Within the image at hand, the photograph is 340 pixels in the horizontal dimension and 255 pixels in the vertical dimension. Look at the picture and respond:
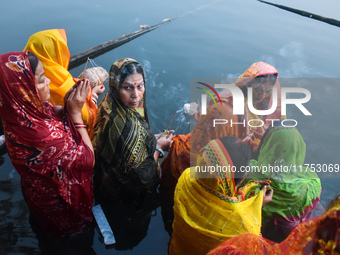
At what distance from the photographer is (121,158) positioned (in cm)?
194

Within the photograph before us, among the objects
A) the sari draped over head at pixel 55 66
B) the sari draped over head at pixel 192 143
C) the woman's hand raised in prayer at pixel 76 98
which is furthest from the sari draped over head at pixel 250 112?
the woman's hand raised in prayer at pixel 76 98

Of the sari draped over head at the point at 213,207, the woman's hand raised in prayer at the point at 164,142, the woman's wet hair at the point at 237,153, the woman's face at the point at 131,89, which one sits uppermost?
the woman's face at the point at 131,89

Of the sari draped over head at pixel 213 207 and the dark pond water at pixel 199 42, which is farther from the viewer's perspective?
the dark pond water at pixel 199 42

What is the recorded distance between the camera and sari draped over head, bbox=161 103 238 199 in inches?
85.5

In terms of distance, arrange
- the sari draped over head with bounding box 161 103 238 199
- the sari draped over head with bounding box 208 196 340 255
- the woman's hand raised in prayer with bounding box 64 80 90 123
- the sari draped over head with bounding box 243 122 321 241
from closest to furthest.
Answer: the sari draped over head with bounding box 208 196 340 255 < the woman's hand raised in prayer with bounding box 64 80 90 123 < the sari draped over head with bounding box 243 122 321 241 < the sari draped over head with bounding box 161 103 238 199

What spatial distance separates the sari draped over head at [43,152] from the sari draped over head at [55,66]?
56cm

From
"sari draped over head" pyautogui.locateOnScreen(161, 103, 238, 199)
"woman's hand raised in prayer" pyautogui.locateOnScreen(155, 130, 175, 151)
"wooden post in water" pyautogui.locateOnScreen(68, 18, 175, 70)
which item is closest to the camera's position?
"sari draped over head" pyautogui.locateOnScreen(161, 103, 238, 199)

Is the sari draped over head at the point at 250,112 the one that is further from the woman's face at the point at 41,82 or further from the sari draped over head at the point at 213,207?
the woman's face at the point at 41,82

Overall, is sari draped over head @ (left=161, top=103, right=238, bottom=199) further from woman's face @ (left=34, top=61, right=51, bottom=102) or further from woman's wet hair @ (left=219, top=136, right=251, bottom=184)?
woman's face @ (left=34, top=61, right=51, bottom=102)

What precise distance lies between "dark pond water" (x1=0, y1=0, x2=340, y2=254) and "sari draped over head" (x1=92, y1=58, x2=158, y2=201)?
0.39 metres

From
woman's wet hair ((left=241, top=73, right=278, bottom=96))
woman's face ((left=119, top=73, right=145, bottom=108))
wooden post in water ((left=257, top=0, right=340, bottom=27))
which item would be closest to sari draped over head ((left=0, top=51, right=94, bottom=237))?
woman's face ((left=119, top=73, right=145, bottom=108))

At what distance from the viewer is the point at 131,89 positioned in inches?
77.2

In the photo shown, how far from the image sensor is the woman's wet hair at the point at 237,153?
150cm

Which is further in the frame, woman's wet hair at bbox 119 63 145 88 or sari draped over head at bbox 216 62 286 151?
sari draped over head at bbox 216 62 286 151
